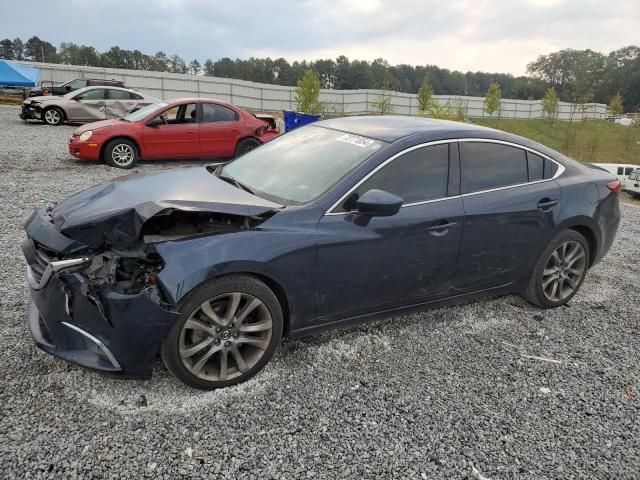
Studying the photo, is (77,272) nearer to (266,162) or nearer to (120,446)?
(120,446)

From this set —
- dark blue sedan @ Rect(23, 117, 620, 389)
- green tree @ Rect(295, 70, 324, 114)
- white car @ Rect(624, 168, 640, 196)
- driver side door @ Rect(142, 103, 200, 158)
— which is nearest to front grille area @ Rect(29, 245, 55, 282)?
dark blue sedan @ Rect(23, 117, 620, 389)

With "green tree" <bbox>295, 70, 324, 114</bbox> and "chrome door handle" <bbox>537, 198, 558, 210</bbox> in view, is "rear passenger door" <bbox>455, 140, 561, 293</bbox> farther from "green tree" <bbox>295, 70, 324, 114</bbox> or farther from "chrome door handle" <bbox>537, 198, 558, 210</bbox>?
"green tree" <bbox>295, 70, 324, 114</bbox>

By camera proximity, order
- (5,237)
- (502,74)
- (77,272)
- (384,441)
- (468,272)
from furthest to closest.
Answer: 1. (502,74)
2. (5,237)
3. (468,272)
4. (77,272)
5. (384,441)

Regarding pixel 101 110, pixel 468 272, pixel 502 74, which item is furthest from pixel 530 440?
pixel 502 74

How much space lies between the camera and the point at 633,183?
15312 millimetres

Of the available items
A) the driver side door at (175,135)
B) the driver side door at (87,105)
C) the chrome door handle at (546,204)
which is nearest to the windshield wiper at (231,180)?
the chrome door handle at (546,204)

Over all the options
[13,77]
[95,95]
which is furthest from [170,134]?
[13,77]

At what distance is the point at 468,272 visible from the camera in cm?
376

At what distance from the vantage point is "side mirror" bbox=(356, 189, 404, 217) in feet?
10.0

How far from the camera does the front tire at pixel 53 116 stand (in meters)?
16.0

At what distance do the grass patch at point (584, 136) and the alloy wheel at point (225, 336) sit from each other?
3162 centimetres

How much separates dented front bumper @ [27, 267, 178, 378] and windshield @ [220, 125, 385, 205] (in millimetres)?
1142

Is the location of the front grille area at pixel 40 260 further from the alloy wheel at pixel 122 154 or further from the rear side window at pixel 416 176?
the alloy wheel at pixel 122 154

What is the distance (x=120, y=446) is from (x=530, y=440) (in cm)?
220
